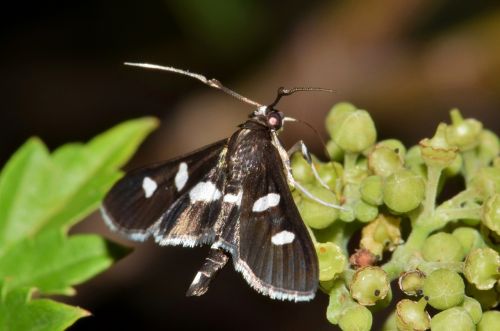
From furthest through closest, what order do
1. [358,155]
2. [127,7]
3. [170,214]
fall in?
[127,7], [170,214], [358,155]

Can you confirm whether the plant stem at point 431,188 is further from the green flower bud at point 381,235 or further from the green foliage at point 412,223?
the green flower bud at point 381,235

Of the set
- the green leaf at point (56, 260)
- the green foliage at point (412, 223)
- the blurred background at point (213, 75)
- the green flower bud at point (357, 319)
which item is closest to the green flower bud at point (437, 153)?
the green foliage at point (412, 223)

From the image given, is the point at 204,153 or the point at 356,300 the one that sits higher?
the point at 204,153

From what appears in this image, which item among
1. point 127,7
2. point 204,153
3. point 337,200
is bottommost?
point 337,200

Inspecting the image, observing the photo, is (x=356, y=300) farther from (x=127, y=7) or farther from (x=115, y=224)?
(x=127, y=7)

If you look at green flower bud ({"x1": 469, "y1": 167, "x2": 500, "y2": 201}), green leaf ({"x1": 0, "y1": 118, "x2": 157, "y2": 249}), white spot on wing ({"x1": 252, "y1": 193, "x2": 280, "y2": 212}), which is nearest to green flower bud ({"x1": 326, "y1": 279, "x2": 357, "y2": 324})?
white spot on wing ({"x1": 252, "y1": 193, "x2": 280, "y2": 212})

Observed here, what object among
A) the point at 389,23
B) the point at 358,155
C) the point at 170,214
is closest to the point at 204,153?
the point at 170,214

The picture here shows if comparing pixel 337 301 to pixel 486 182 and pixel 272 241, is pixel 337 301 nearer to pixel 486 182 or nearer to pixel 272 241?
pixel 272 241
